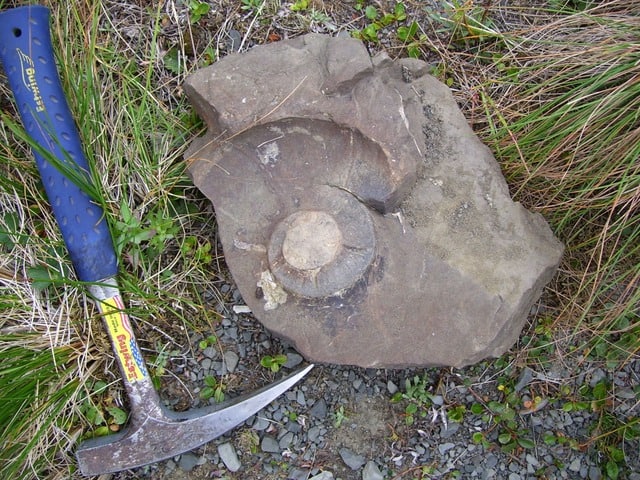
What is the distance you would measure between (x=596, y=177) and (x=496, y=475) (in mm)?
1202

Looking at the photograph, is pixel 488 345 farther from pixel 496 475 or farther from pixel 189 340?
pixel 189 340

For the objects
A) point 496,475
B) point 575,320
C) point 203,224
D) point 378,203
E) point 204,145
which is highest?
point 204,145

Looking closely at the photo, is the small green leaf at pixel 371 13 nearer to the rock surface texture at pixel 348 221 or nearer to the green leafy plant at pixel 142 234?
the rock surface texture at pixel 348 221

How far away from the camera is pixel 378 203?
2.22 meters

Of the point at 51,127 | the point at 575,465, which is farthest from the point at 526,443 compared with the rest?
the point at 51,127

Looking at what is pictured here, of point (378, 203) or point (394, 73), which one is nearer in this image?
point (378, 203)

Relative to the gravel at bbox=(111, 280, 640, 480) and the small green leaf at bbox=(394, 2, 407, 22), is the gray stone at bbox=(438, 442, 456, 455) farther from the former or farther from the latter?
the small green leaf at bbox=(394, 2, 407, 22)

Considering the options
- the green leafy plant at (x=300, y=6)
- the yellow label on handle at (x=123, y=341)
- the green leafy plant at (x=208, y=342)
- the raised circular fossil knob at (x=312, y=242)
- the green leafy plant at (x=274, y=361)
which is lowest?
the green leafy plant at (x=274, y=361)

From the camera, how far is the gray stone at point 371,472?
8.16ft

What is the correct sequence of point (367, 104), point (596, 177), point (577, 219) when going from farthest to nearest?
1. point (577, 219)
2. point (596, 177)
3. point (367, 104)

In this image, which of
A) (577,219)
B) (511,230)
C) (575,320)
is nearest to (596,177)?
(577,219)

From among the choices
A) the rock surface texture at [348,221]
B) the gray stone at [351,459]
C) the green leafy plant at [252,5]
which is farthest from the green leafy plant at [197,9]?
the gray stone at [351,459]

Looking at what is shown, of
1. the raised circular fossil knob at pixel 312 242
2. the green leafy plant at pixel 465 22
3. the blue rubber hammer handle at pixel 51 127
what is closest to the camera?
A: the raised circular fossil knob at pixel 312 242

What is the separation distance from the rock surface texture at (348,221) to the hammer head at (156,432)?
0.39m
